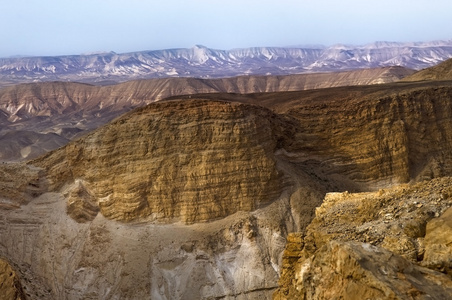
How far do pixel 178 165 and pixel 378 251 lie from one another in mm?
18899

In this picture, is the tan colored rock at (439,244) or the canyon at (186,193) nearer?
the tan colored rock at (439,244)

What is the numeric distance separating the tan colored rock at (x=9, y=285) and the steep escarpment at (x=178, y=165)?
25.8 feet

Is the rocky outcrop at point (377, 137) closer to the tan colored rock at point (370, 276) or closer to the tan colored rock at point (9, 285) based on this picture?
the tan colored rock at point (9, 285)

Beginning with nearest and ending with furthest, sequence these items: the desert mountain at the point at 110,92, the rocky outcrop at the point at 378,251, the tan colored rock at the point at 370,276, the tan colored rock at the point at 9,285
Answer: the tan colored rock at the point at 370,276 < the rocky outcrop at the point at 378,251 < the tan colored rock at the point at 9,285 < the desert mountain at the point at 110,92

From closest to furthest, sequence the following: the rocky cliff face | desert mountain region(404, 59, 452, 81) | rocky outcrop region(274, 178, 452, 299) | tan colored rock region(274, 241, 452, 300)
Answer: tan colored rock region(274, 241, 452, 300) < rocky outcrop region(274, 178, 452, 299) < the rocky cliff face < desert mountain region(404, 59, 452, 81)

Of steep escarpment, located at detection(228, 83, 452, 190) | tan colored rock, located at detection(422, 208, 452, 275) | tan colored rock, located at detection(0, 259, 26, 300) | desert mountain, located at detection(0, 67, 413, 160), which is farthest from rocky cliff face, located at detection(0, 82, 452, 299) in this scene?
desert mountain, located at detection(0, 67, 413, 160)

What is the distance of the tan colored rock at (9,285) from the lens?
17.4 metres

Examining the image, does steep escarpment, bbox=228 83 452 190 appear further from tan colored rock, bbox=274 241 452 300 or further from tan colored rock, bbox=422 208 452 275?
tan colored rock, bbox=274 241 452 300

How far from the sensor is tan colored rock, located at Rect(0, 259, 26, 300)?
17.4 metres

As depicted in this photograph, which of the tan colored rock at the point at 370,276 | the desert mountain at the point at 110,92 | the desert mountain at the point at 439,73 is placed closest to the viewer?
the tan colored rock at the point at 370,276

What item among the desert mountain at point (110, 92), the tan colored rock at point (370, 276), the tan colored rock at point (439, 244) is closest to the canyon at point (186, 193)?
the tan colored rock at point (439, 244)

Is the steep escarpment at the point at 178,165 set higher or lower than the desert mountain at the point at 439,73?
lower

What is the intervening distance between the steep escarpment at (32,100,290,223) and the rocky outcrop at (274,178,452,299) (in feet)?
41.6

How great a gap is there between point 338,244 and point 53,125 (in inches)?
4139
